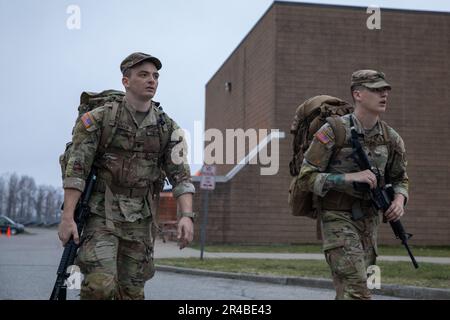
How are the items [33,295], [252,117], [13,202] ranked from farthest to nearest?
[13,202] < [252,117] < [33,295]

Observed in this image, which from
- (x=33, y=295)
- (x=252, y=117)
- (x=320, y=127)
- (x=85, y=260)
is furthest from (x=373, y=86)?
(x=252, y=117)

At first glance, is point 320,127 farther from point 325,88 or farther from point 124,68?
point 325,88

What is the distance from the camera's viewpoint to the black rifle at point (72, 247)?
13.2ft

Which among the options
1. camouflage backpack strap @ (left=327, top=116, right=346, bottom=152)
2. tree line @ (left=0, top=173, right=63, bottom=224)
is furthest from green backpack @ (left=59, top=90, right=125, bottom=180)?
tree line @ (left=0, top=173, right=63, bottom=224)

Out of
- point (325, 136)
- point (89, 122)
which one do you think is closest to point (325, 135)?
point (325, 136)

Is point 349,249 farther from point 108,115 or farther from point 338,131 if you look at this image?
point 108,115

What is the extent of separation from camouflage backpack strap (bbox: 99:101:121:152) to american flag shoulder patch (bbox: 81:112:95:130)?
0.09 m

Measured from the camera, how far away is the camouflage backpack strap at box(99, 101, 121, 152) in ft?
14.4

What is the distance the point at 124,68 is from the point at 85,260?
1476mm

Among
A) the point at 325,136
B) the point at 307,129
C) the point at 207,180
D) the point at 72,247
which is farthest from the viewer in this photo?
the point at 207,180

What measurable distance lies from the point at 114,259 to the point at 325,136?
71.0 inches

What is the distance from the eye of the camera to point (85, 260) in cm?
404

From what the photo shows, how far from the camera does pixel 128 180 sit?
172 inches

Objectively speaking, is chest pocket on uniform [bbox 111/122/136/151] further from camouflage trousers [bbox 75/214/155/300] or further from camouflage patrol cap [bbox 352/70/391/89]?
camouflage patrol cap [bbox 352/70/391/89]
